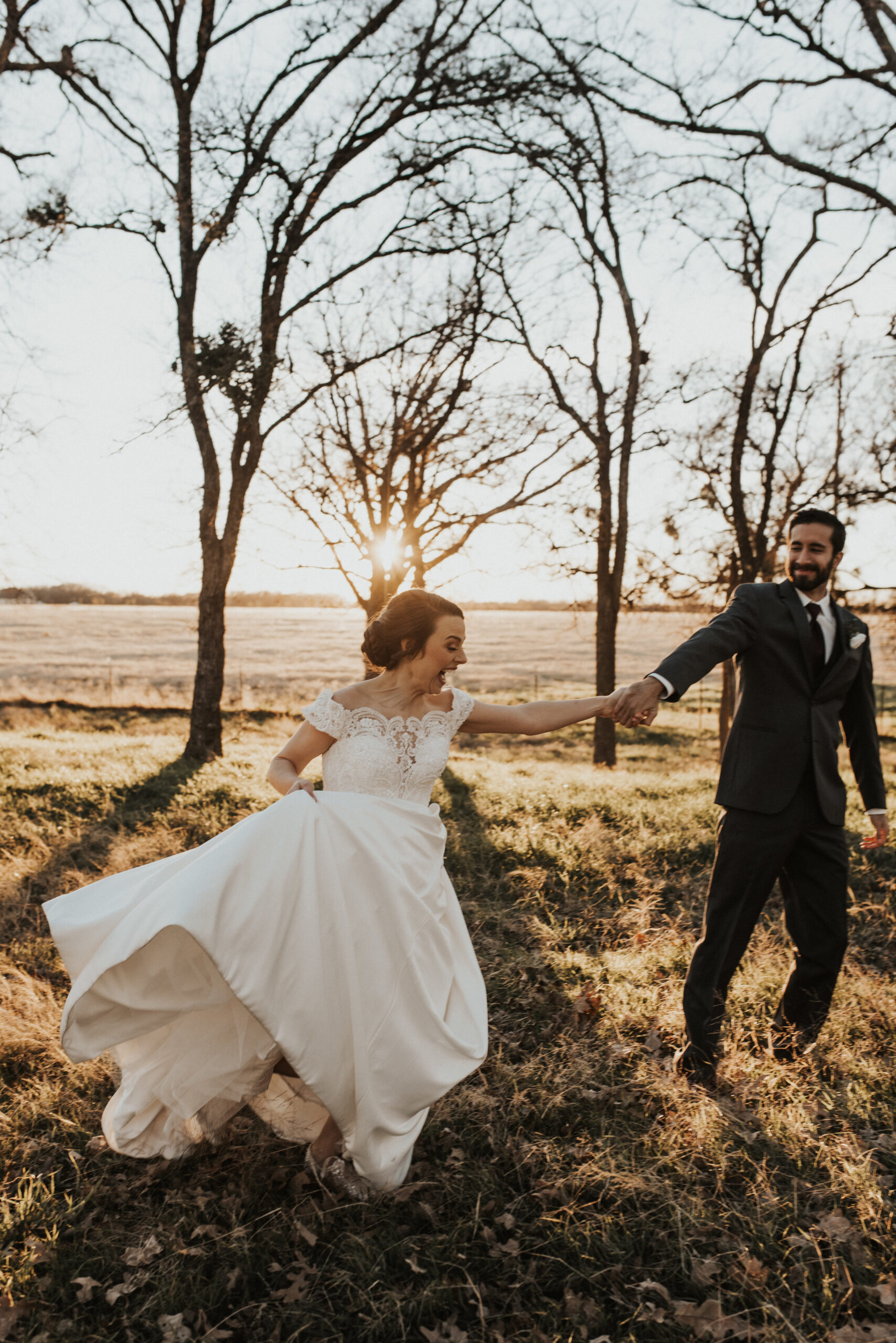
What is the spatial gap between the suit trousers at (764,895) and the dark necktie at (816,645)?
57 centimetres

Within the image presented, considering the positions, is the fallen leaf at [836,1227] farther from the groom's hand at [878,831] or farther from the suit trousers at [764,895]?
the groom's hand at [878,831]

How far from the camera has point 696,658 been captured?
406cm

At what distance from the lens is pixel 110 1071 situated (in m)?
4.15

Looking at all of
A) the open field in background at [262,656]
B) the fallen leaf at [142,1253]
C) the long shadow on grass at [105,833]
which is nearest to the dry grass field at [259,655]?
the open field in background at [262,656]

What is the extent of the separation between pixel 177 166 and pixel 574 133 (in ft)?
20.6

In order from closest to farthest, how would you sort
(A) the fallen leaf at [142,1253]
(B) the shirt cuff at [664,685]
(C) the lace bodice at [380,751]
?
(A) the fallen leaf at [142,1253] < (C) the lace bodice at [380,751] < (B) the shirt cuff at [664,685]

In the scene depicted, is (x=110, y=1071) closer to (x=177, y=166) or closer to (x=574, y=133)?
(x=177, y=166)

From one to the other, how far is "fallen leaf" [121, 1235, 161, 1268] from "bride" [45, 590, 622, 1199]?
0.47 meters

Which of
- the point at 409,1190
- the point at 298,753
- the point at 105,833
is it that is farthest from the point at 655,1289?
the point at 105,833

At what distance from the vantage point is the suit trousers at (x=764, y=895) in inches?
162

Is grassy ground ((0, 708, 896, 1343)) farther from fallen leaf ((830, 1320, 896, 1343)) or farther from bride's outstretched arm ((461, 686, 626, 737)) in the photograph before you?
bride's outstretched arm ((461, 686, 626, 737))

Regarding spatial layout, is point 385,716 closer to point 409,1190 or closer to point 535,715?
point 535,715

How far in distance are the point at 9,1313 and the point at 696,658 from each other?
3825 mm

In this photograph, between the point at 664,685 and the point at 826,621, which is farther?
the point at 826,621
